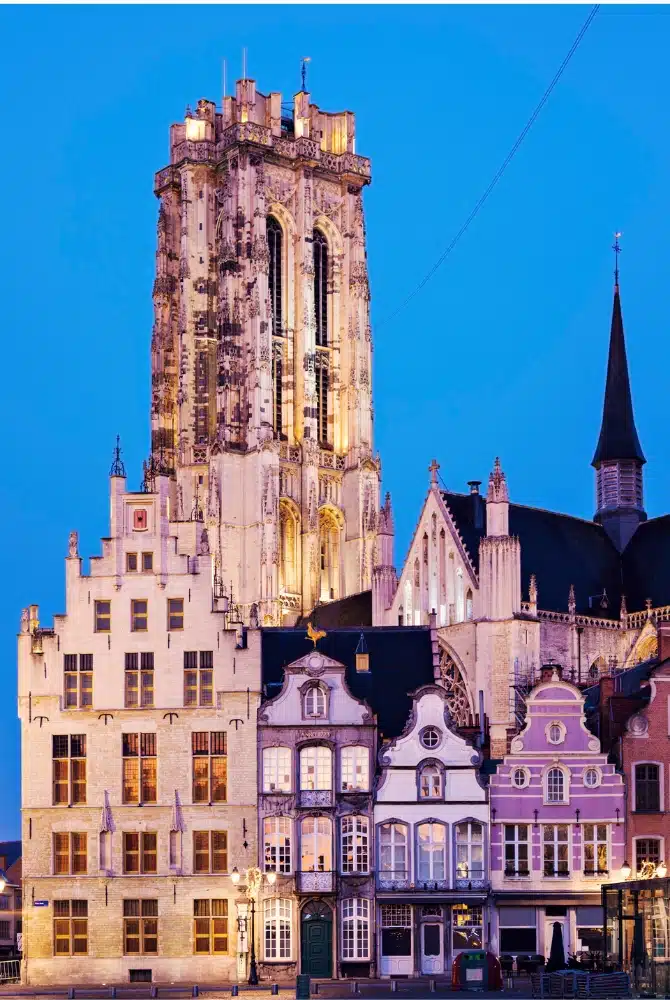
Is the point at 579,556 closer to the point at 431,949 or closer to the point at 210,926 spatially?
the point at 431,949

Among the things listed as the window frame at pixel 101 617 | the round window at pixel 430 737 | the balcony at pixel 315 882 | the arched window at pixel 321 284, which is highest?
the arched window at pixel 321 284

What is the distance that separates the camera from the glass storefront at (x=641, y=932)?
46.9 m

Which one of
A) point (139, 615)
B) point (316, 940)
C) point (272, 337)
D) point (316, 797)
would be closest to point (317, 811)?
point (316, 797)

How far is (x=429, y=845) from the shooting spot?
5962 cm

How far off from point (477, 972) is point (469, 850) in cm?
694

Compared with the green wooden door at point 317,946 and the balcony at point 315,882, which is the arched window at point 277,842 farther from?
the green wooden door at point 317,946

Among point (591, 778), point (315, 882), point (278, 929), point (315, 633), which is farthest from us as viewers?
point (315, 633)

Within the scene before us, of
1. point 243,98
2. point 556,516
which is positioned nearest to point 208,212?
point 243,98

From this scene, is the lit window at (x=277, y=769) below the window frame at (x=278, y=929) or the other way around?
the other way around

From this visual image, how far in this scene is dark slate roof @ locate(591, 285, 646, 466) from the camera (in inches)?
4090

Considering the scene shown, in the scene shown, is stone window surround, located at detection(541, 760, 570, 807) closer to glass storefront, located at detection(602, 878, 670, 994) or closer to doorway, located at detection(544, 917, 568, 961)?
doorway, located at detection(544, 917, 568, 961)

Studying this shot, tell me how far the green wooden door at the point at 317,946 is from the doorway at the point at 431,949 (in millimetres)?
2832

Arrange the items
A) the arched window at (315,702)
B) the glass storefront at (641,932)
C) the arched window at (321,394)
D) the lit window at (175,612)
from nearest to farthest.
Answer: the glass storefront at (641,932) → the arched window at (315,702) → the lit window at (175,612) → the arched window at (321,394)

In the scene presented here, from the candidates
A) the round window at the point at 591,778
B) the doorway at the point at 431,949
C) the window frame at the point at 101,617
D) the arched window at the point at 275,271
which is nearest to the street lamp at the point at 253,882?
the doorway at the point at 431,949
